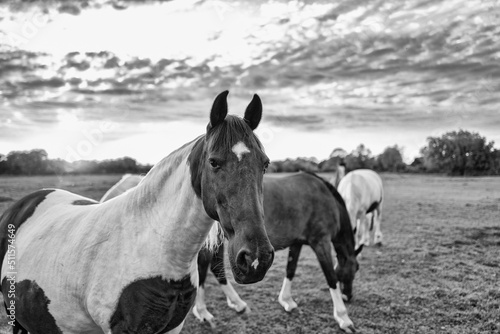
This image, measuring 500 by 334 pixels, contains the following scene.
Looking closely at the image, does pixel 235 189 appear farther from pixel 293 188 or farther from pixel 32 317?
pixel 293 188

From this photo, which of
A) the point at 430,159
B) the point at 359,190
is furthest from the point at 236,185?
the point at 430,159

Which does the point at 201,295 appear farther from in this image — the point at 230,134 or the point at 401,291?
the point at 230,134

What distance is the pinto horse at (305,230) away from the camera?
4.85 metres

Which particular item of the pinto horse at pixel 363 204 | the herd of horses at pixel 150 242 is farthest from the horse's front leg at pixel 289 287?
the herd of horses at pixel 150 242

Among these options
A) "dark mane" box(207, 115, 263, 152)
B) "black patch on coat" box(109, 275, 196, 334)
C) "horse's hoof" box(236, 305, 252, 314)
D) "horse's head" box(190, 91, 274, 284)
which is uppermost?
"dark mane" box(207, 115, 263, 152)

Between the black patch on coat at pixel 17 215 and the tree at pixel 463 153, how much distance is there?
20333 millimetres

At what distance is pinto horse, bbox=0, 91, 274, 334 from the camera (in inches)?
66.9

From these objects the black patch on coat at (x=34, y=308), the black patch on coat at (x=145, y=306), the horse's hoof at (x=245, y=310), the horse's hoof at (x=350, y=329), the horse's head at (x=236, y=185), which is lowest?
the horse's hoof at (x=245, y=310)

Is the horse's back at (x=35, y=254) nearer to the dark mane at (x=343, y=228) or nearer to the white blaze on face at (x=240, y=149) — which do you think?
the white blaze on face at (x=240, y=149)

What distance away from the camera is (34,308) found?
2293 millimetres

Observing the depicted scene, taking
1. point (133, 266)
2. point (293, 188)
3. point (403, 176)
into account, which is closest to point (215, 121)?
point (133, 266)

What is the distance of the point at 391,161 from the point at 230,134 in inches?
2024

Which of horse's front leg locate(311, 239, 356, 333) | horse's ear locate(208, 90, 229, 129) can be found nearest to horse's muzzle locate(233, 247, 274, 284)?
horse's ear locate(208, 90, 229, 129)

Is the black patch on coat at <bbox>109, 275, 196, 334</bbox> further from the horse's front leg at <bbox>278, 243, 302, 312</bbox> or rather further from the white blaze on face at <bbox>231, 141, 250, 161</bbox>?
the horse's front leg at <bbox>278, 243, 302, 312</bbox>
